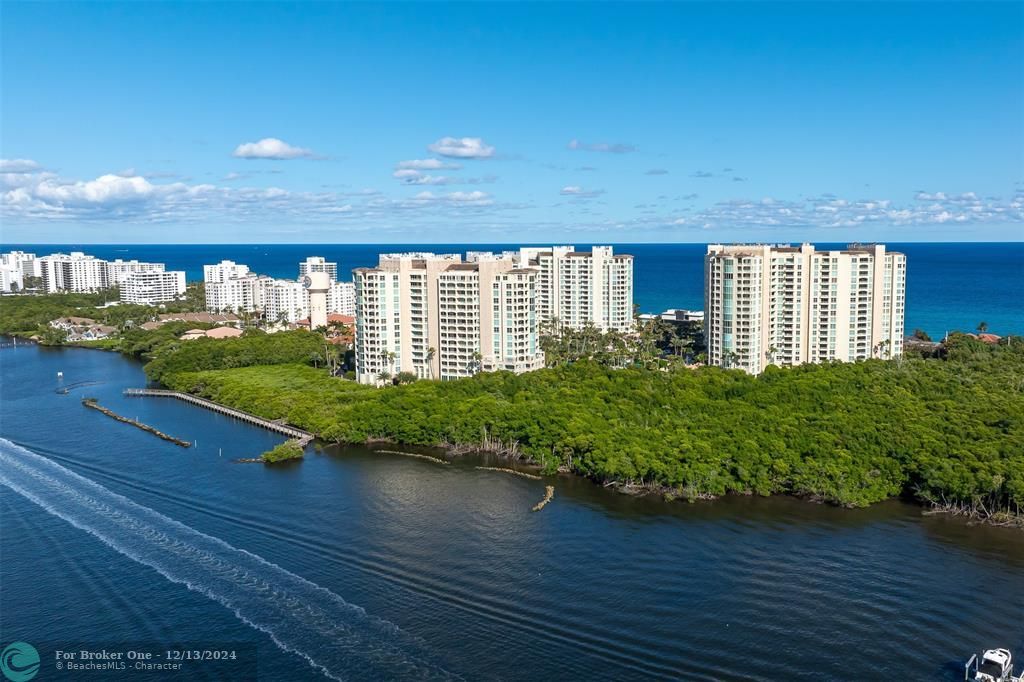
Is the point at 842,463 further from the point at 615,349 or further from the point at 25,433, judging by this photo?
the point at 25,433

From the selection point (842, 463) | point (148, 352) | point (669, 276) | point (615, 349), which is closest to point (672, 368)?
point (615, 349)

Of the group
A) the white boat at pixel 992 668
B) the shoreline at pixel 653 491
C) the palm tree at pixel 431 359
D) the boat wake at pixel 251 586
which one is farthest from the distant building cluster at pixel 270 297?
the white boat at pixel 992 668

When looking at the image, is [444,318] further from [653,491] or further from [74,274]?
[74,274]

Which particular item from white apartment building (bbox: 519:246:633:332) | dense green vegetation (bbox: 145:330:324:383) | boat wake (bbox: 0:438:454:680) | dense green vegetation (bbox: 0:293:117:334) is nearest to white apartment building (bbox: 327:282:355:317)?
dense green vegetation (bbox: 0:293:117:334)

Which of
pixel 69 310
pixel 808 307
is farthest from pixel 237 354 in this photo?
pixel 69 310

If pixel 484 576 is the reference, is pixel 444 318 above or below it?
above

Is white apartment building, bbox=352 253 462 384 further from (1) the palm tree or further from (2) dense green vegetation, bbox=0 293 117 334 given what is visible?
(2) dense green vegetation, bbox=0 293 117 334

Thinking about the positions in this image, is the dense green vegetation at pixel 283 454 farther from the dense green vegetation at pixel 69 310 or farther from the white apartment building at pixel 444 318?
the dense green vegetation at pixel 69 310
